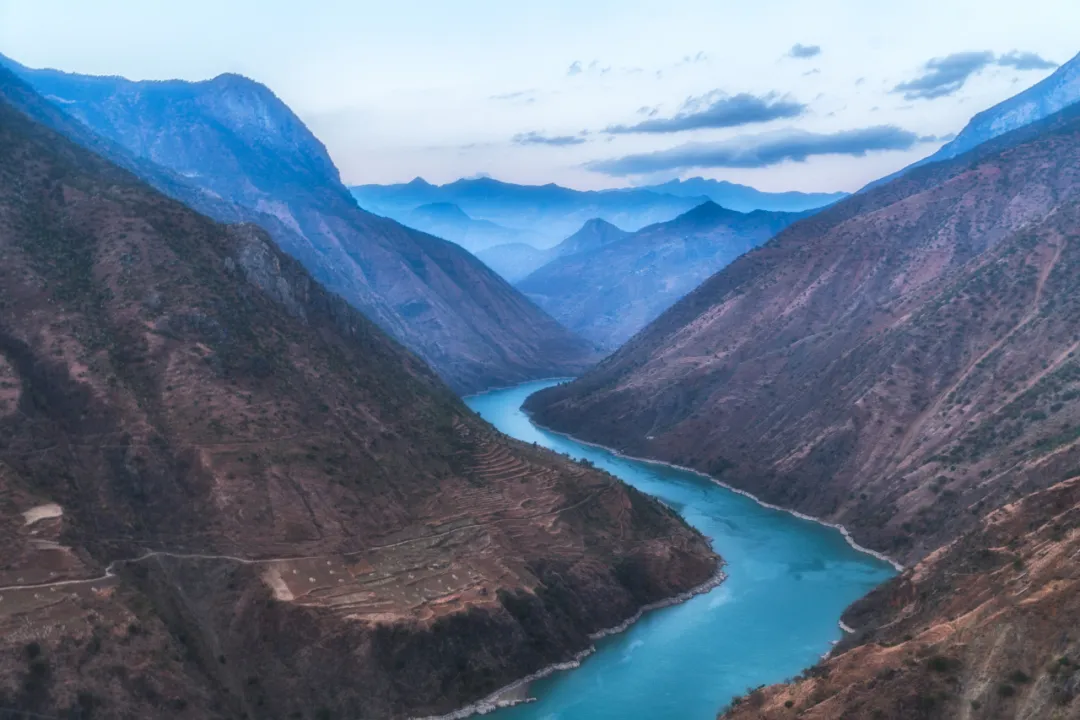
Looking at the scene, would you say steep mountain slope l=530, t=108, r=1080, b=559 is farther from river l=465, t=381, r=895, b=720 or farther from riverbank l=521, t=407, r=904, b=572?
river l=465, t=381, r=895, b=720

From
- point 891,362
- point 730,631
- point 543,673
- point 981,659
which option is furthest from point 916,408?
point 981,659

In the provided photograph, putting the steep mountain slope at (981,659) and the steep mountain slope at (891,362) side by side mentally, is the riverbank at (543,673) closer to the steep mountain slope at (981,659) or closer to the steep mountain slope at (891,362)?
the steep mountain slope at (981,659)

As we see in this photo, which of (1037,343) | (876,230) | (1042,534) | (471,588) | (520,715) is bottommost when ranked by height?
(520,715)

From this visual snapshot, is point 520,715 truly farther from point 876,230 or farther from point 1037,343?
point 876,230

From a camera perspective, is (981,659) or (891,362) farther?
(891,362)

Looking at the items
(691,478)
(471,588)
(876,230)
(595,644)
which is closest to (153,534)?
(471,588)

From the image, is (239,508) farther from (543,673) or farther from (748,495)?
(748,495)

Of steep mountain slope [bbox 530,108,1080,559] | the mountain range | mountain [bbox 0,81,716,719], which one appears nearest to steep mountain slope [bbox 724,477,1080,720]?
the mountain range
